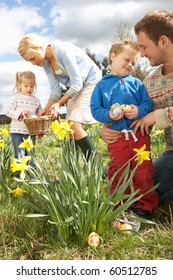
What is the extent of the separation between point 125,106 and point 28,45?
142 cm

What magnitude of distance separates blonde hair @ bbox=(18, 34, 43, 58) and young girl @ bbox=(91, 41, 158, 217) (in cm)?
110

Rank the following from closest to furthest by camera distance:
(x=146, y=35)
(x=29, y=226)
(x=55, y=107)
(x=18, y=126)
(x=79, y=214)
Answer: (x=79, y=214)
(x=29, y=226)
(x=146, y=35)
(x=55, y=107)
(x=18, y=126)

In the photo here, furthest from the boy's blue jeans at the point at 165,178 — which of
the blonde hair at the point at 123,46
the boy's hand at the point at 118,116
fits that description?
the blonde hair at the point at 123,46

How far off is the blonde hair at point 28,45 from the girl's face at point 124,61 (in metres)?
1.10

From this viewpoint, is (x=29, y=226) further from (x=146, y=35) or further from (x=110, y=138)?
(x=146, y=35)

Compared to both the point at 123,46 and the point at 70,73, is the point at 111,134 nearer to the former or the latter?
the point at 123,46

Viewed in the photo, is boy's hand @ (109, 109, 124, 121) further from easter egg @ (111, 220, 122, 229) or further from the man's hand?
easter egg @ (111, 220, 122, 229)

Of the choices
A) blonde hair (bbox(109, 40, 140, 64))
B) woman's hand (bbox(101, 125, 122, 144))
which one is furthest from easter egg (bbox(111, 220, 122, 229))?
blonde hair (bbox(109, 40, 140, 64))

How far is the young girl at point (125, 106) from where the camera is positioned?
2658 mm

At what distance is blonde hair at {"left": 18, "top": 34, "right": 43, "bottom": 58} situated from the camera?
140 inches

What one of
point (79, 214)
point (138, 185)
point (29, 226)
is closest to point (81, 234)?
point (79, 214)

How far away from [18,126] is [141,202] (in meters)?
1.83

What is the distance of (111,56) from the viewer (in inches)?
108

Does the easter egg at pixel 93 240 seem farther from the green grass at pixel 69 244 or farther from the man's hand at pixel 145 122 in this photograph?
the man's hand at pixel 145 122
